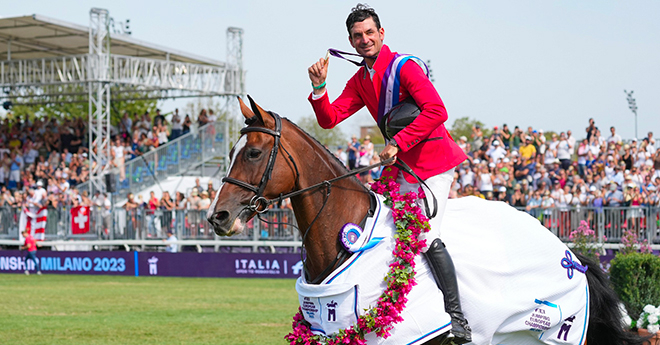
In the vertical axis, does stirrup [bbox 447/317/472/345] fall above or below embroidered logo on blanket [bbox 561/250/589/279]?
below

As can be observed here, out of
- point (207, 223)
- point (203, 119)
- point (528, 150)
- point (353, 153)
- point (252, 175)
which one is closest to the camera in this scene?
point (252, 175)

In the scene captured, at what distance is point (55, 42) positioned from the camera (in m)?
30.9

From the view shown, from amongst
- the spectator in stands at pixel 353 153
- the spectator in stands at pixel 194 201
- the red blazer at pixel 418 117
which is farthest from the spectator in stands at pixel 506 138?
the red blazer at pixel 418 117

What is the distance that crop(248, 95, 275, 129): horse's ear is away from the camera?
5.10 m

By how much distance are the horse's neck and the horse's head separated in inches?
6.3

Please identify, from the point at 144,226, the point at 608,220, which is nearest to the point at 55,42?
the point at 144,226

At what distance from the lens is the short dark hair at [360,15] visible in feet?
18.0

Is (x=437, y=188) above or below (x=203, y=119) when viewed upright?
below

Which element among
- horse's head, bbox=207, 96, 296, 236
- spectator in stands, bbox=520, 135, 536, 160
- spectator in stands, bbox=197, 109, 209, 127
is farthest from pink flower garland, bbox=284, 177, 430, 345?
spectator in stands, bbox=197, 109, 209, 127

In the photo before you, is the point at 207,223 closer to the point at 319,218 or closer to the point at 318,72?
the point at 318,72

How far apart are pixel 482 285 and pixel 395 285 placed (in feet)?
2.77

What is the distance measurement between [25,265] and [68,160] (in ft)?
23.7

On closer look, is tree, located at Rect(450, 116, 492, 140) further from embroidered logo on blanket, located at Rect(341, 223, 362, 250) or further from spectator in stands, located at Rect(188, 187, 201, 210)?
embroidered logo on blanket, located at Rect(341, 223, 362, 250)

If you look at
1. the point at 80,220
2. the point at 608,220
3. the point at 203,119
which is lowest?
the point at 80,220
